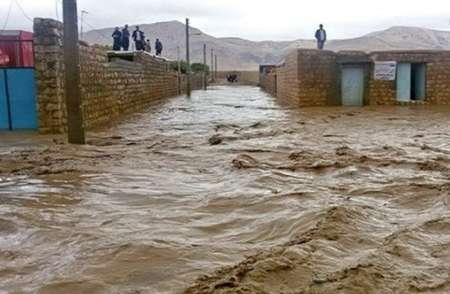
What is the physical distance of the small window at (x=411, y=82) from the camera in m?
22.8

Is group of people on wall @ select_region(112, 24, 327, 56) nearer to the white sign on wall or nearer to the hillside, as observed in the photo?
the white sign on wall

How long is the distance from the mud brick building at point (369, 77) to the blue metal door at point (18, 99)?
1229 cm

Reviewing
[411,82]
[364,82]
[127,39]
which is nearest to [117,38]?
[127,39]

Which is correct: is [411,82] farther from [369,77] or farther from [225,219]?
[225,219]

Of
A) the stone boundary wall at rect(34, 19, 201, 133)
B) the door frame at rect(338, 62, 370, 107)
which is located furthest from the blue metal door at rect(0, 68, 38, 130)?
the door frame at rect(338, 62, 370, 107)

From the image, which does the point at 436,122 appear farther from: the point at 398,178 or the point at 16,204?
the point at 16,204

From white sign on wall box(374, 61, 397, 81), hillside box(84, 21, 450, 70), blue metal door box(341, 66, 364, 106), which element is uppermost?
hillside box(84, 21, 450, 70)

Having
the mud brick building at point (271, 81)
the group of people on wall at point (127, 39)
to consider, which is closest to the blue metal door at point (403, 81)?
the group of people on wall at point (127, 39)

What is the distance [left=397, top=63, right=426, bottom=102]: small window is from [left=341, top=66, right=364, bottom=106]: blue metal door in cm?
158

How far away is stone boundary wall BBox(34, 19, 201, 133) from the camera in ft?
37.6

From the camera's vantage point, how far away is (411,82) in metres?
23.3

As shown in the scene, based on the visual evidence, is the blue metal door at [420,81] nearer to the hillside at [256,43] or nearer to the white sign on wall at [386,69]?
the white sign on wall at [386,69]

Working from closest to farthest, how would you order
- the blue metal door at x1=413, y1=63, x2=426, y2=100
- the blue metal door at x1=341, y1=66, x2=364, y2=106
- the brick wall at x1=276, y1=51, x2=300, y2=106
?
the brick wall at x1=276, y1=51, x2=300, y2=106, the blue metal door at x1=341, y1=66, x2=364, y2=106, the blue metal door at x1=413, y1=63, x2=426, y2=100

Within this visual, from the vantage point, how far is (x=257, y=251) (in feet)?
13.3
